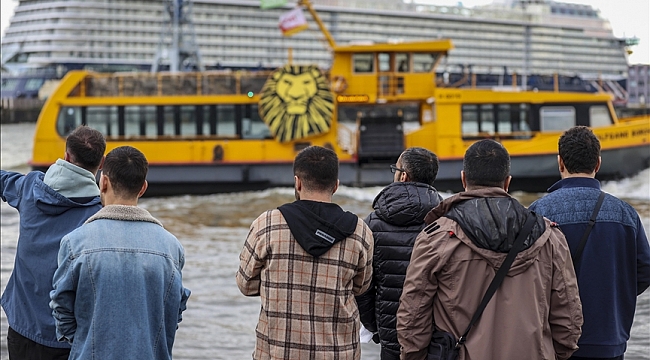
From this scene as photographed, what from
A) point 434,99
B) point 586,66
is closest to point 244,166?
point 434,99

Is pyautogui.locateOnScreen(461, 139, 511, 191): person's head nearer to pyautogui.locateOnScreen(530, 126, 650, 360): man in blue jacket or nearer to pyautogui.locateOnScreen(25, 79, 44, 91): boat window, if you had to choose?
pyautogui.locateOnScreen(530, 126, 650, 360): man in blue jacket

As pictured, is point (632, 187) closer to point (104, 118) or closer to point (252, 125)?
point (252, 125)

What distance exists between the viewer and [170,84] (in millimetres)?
16641

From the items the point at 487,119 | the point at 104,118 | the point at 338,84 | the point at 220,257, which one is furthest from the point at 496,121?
the point at 220,257

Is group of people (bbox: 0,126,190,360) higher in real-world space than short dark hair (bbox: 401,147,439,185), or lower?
lower

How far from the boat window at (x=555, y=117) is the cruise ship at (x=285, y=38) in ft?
144

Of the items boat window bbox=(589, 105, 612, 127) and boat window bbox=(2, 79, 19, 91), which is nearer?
boat window bbox=(589, 105, 612, 127)

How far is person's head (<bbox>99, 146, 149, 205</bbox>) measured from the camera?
9.41ft

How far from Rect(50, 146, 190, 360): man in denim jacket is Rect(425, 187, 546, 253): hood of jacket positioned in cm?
95

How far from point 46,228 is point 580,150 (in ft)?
6.76

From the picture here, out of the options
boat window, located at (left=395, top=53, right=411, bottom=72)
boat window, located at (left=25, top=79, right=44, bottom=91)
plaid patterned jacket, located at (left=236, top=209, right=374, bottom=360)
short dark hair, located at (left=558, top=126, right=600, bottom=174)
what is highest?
boat window, located at (left=25, top=79, right=44, bottom=91)

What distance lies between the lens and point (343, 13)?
89562 mm

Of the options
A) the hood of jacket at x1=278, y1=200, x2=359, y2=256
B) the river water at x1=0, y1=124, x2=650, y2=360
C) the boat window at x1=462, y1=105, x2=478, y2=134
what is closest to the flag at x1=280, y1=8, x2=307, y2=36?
the river water at x1=0, y1=124, x2=650, y2=360

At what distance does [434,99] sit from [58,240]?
43.2ft
